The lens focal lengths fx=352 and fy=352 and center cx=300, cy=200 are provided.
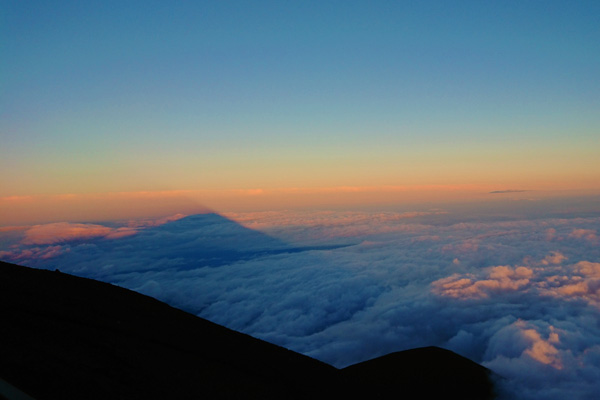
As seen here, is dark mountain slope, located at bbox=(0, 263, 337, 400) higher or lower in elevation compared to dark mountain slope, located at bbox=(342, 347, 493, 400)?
higher

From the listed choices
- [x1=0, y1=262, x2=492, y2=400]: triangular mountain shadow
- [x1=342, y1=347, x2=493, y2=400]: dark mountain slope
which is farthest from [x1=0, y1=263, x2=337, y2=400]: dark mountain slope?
[x1=342, y1=347, x2=493, y2=400]: dark mountain slope

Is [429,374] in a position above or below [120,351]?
below

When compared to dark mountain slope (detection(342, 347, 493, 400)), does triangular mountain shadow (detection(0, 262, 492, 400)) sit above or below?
above

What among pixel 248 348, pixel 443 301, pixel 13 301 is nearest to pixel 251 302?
pixel 443 301

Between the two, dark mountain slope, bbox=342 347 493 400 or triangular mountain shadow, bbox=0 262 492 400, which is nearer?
triangular mountain shadow, bbox=0 262 492 400

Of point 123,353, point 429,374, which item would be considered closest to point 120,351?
point 123,353

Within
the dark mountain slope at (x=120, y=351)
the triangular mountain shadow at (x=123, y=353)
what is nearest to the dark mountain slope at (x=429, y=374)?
the triangular mountain shadow at (x=123, y=353)

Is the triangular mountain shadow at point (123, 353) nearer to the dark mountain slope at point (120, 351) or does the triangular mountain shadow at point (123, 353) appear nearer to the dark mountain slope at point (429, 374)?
the dark mountain slope at point (120, 351)

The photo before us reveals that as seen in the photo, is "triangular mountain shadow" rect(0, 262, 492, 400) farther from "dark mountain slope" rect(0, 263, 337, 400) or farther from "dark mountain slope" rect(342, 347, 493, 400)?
"dark mountain slope" rect(342, 347, 493, 400)

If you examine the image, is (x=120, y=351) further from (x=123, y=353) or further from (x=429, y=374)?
(x=429, y=374)
